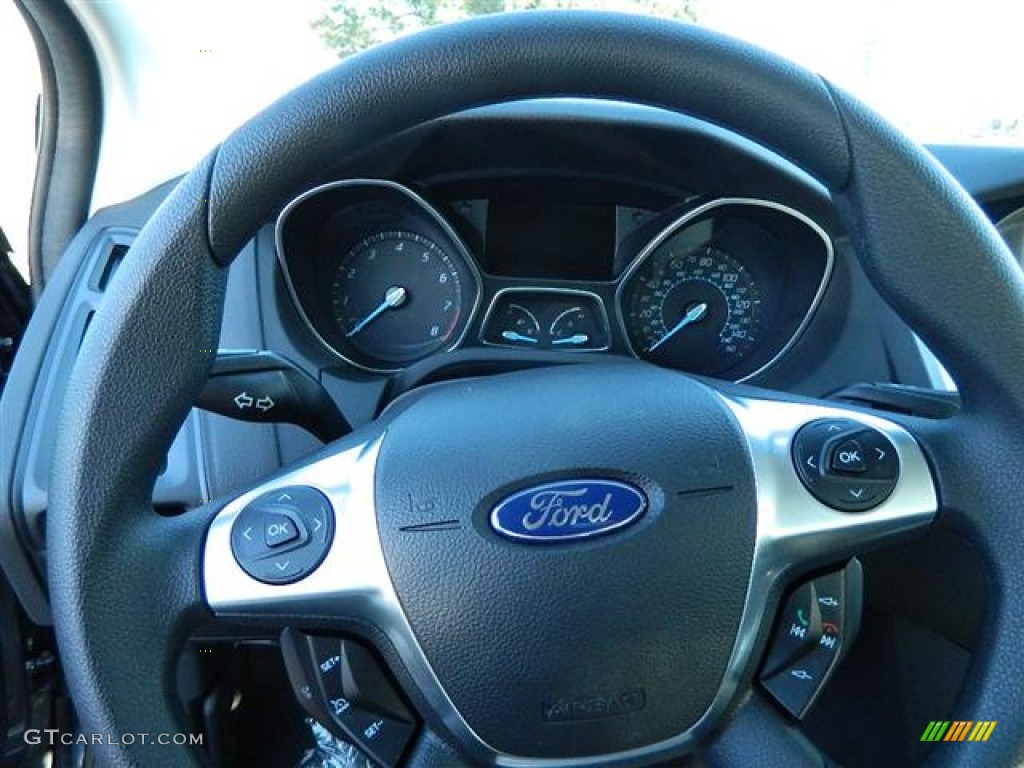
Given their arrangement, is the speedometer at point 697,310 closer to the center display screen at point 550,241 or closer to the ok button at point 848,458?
the center display screen at point 550,241

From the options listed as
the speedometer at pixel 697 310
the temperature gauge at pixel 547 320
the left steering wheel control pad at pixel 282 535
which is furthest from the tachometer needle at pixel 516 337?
the left steering wheel control pad at pixel 282 535

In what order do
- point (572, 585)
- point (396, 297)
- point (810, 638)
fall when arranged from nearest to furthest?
point (572, 585)
point (810, 638)
point (396, 297)

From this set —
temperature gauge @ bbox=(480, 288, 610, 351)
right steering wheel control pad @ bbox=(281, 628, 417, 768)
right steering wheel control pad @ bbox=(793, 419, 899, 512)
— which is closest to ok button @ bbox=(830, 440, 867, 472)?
right steering wheel control pad @ bbox=(793, 419, 899, 512)

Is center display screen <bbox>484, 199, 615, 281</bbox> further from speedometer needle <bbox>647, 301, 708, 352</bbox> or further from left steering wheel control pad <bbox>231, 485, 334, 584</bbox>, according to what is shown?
left steering wheel control pad <bbox>231, 485, 334, 584</bbox>

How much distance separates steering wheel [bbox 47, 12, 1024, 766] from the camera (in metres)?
0.79

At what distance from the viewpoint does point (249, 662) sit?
60.9 inches

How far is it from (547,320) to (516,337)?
0.06 m

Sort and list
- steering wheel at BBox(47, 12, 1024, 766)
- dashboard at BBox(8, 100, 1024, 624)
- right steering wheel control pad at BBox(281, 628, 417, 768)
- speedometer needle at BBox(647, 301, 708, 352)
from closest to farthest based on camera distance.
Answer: steering wheel at BBox(47, 12, 1024, 766), right steering wheel control pad at BBox(281, 628, 417, 768), dashboard at BBox(8, 100, 1024, 624), speedometer needle at BBox(647, 301, 708, 352)

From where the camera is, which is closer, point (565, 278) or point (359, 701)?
point (359, 701)

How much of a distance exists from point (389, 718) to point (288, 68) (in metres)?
1.12

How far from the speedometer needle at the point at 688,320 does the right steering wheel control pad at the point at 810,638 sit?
0.79 metres

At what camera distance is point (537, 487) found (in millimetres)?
892

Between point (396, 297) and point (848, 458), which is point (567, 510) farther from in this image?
point (396, 297)

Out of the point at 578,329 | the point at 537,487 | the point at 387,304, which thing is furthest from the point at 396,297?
the point at 537,487
